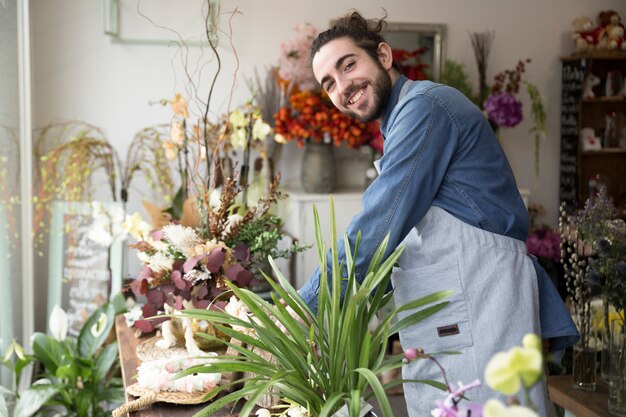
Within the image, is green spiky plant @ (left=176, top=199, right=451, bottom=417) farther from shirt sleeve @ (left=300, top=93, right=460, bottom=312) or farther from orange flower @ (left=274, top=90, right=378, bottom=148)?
orange flower @ (left=274, top=90, right=378, bottom=148)

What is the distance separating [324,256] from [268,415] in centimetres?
31

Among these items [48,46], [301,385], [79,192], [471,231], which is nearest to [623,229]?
[471,231]

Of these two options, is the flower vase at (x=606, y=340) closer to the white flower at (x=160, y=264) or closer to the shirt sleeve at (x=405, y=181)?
the shirt sleeve at (x=405, y=181)

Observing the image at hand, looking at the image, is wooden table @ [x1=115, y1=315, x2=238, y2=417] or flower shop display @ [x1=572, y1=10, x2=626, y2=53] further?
flower shop display @ [x1=572, y1=10, x2=626, y2=53]

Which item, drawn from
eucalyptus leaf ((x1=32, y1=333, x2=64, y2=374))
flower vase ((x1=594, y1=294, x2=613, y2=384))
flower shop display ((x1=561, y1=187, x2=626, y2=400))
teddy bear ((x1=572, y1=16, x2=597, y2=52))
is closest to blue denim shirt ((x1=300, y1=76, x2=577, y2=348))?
flower shop display ((x1=561, y1=187, x2=626, y2=400))

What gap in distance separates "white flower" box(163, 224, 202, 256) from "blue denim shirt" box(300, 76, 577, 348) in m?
0.64

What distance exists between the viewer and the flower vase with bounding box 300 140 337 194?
436 centimetres

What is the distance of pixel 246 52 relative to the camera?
178 inches

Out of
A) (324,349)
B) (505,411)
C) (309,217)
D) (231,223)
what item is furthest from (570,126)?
(505,411)

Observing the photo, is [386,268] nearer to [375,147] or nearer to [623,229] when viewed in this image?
[623,229]

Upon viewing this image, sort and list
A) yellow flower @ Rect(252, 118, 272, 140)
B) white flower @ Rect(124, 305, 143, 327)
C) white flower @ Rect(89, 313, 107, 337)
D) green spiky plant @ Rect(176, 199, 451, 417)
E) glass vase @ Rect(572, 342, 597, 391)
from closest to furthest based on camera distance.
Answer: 1. green spiky plant @ Rect(176, 199, 451, 417)
2. glass vase @ Rect(572, 342, 597, 391)
3. white flower @ Rect(124, 305, 143, 327)
4. white flower @ Rect(89, 313, 107, 337)
5. yellow flower @ Rect(252, 118, 272, 140)

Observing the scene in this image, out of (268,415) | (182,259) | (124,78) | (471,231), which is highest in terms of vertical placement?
(124,78)

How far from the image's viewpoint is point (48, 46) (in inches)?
165

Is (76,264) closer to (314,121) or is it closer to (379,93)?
(314,121)
